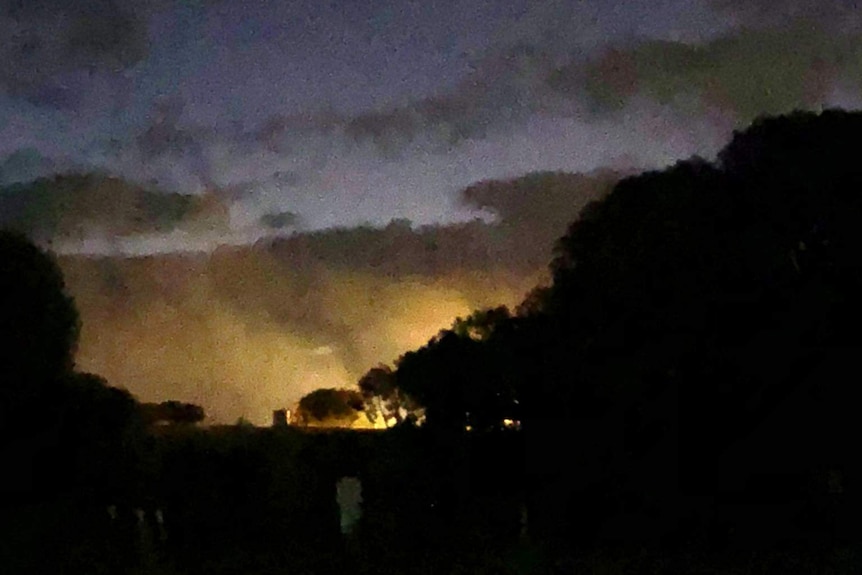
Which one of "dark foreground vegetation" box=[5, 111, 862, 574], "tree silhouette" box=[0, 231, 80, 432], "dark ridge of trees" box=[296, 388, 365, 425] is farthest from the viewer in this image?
"dark ridge of trees" box=[296, 388, 365, 425]

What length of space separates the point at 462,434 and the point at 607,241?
502cm

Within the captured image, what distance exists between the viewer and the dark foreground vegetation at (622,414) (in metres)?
19.0

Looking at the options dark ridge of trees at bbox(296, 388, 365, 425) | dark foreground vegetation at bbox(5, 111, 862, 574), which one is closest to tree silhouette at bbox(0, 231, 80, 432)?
dark foreground vegetation at bbox(5, 111, 862, 574)

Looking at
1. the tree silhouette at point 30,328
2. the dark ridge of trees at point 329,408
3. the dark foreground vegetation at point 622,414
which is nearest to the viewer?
the dark foreground vegetation at point 622,414

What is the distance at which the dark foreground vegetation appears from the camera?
62.5 ft

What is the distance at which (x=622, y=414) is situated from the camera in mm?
19516

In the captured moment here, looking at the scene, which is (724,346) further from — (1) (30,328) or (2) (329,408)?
(2) (329,408)

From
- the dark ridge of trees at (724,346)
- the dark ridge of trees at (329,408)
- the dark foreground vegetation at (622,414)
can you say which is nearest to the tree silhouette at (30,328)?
the dark foreground vegetation at (622,414)

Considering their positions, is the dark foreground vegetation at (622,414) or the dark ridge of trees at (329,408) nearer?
the dark foreground vegetation at (622,414)

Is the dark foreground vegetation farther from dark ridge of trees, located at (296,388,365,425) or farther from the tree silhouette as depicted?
dark ridge of trees, located at (296,388,365,425)

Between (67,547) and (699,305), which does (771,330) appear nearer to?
(699,305)

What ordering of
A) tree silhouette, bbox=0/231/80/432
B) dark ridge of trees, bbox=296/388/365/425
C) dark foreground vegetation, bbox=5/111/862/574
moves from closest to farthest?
dark foreground vegetation, bbox=5/111/862/574 → tree silhouette, bbox=0/231/80/432 → dark ridge of trees, bbox=296/388/365/425

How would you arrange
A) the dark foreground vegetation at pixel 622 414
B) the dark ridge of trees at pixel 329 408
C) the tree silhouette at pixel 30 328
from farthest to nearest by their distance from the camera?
the dark ridge of trees at pixel 329 408, the tree silhouette at pixel 30 328, the dark foreground vegetation at pixel 622 414

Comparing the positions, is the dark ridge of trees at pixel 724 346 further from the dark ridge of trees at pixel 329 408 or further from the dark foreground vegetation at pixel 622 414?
the dark ridge of trees at pixel 329 408
